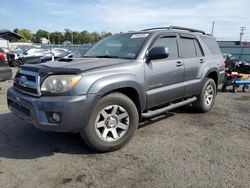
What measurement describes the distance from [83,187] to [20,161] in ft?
3.68

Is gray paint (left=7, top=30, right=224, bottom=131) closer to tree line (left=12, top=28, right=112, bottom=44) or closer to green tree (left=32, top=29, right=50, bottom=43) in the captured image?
tree line (left=12, top=28, right=112, bottom=44)

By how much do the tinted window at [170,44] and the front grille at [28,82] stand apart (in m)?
2.15

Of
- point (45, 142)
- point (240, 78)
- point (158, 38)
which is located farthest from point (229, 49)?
point (45, 142)

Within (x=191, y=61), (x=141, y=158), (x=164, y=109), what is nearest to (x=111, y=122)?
(x=141, y=158)

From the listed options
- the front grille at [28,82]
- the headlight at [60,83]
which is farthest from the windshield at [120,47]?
the front grille at [28,82]

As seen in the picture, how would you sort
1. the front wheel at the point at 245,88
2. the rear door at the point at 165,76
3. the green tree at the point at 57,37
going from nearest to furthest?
the rear door at the point at 165,76 < the front wheel at the point at 245,88 < the green tree at the point at 57,37

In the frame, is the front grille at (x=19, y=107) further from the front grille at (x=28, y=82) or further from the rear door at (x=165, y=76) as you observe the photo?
the rear door at (x=165, y=76)

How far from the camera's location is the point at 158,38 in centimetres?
410

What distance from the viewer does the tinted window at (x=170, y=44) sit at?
4176 mm

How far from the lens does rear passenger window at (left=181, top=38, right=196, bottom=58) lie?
463 centimetres

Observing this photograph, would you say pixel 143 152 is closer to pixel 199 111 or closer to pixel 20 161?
pixel 20 161

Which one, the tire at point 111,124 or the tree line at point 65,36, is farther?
the tree line at point 65,36

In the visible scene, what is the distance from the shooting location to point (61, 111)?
9.46ft

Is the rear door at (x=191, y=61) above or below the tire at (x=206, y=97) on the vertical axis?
above
